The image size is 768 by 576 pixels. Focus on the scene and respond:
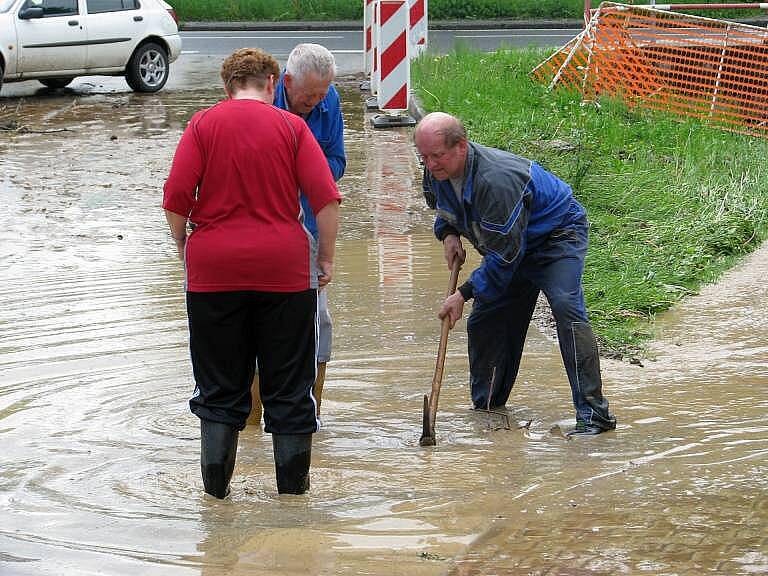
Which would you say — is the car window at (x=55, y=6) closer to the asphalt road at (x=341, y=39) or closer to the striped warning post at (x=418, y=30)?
the striped warning post at (x=418, y=30)

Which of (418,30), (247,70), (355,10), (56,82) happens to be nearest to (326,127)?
(247,70)

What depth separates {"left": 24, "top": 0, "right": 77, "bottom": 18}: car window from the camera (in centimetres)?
1578

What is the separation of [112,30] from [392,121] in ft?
16.1

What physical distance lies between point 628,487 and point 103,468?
212 centimetres

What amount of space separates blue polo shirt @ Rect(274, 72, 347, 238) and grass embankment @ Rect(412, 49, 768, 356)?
6.70ft

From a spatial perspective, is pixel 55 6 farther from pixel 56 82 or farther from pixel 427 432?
pixel 427 432

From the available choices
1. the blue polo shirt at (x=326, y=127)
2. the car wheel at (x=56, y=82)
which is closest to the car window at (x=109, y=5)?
the car wheel at (x=56, y=82)

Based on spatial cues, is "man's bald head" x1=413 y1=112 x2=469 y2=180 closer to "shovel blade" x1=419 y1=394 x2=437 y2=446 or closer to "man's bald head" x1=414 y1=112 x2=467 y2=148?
"man's bald head" x1=414 y1=112 x2=467 y2=148

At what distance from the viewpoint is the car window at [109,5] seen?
54.2ft

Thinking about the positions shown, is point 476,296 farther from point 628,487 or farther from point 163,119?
point 163,119

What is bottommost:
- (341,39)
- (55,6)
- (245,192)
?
(341,39)

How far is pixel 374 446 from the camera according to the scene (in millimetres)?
5363

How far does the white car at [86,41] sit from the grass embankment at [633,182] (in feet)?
13.9

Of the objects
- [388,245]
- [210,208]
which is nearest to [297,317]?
[210,208]
